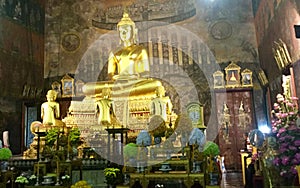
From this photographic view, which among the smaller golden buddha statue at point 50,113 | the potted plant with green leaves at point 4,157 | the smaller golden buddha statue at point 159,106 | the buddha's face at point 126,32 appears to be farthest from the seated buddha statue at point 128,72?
the potted plant with green leaves at point 4,157

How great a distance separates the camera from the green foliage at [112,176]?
175 inches

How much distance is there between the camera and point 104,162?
5031 mm

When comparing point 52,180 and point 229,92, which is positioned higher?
point 229,92

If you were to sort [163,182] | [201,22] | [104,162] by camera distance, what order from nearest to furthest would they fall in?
[163,182] < [104,162] < [201,22]

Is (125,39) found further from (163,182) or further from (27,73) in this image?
(163,182)

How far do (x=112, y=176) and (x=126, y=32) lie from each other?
6.02 m

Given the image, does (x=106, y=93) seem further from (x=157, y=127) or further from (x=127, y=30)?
(x=127, y=30)

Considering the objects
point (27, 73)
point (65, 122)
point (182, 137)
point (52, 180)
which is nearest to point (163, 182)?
point (182, 137)

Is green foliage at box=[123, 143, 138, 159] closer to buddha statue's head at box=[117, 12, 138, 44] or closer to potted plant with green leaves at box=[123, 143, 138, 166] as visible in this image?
potted plant with green leaves at box=[123, 143, 138, 166]

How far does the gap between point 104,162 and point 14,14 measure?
7.11m

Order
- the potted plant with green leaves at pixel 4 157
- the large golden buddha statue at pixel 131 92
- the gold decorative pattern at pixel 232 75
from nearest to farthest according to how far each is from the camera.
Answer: the potted plant with green leaves at pixel 4 157 < the large golden buddha statue at pixel 131 92 < the gold decorative pattern at pixel 232 75

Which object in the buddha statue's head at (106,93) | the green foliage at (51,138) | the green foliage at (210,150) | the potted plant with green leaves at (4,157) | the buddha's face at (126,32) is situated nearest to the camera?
the green foliage at (210,150)

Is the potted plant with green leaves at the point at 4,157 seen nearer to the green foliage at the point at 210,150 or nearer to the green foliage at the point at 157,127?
the green foliage at the point at 157,127

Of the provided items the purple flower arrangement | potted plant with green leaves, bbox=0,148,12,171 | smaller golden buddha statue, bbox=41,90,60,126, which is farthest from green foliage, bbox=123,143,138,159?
smaller golden buddha statue, bbox=41,90,60,126
